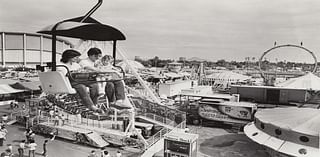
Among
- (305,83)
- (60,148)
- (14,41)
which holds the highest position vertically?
(14,41)

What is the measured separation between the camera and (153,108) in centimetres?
2473

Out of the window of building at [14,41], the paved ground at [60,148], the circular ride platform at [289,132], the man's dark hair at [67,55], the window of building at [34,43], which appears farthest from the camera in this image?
the window of building at [34,43]

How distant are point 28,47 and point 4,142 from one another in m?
64.4

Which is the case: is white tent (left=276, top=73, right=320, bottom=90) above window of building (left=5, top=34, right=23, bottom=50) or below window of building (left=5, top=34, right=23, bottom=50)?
below

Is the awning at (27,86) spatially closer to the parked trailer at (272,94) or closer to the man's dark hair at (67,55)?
the parked trailer at (272,94)

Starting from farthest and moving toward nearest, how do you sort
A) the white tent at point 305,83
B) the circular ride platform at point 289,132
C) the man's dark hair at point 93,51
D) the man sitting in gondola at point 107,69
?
1. the white tent at point 305,83
2. the circular ride platform at point 289,132
3. the man sitting in gondola at point 107,69
4. the man's dark hair at point 93,51

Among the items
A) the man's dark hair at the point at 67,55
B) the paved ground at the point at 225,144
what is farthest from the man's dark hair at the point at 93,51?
the paved ground at the point at 225,144

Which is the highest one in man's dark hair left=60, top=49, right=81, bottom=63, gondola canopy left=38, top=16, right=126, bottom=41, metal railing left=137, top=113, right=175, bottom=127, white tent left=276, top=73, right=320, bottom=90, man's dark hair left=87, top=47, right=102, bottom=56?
gondola canopy left=38, top=16, right=126, bottom=41

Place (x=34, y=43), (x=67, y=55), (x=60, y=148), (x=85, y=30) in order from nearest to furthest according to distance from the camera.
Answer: (x=85, y=30), (x=67, y=55), (x=60, y=148), (x=34, y=43)

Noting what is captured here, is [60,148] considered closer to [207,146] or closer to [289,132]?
[207,146]

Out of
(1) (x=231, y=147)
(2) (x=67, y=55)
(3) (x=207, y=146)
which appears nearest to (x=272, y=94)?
(1) (x=231, y=147)

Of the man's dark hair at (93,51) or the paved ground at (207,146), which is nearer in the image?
the man's dark hair at (93,51)

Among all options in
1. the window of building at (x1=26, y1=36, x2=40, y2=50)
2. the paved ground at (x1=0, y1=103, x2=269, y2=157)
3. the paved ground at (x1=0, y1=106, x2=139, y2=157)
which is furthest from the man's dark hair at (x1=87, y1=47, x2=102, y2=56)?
the window of building at (x1=26, y1=36, x2=40, y2=50)

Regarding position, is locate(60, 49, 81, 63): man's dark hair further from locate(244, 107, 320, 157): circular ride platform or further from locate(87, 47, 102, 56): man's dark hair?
locate(244, 107, 320, 157): circular ride platform
